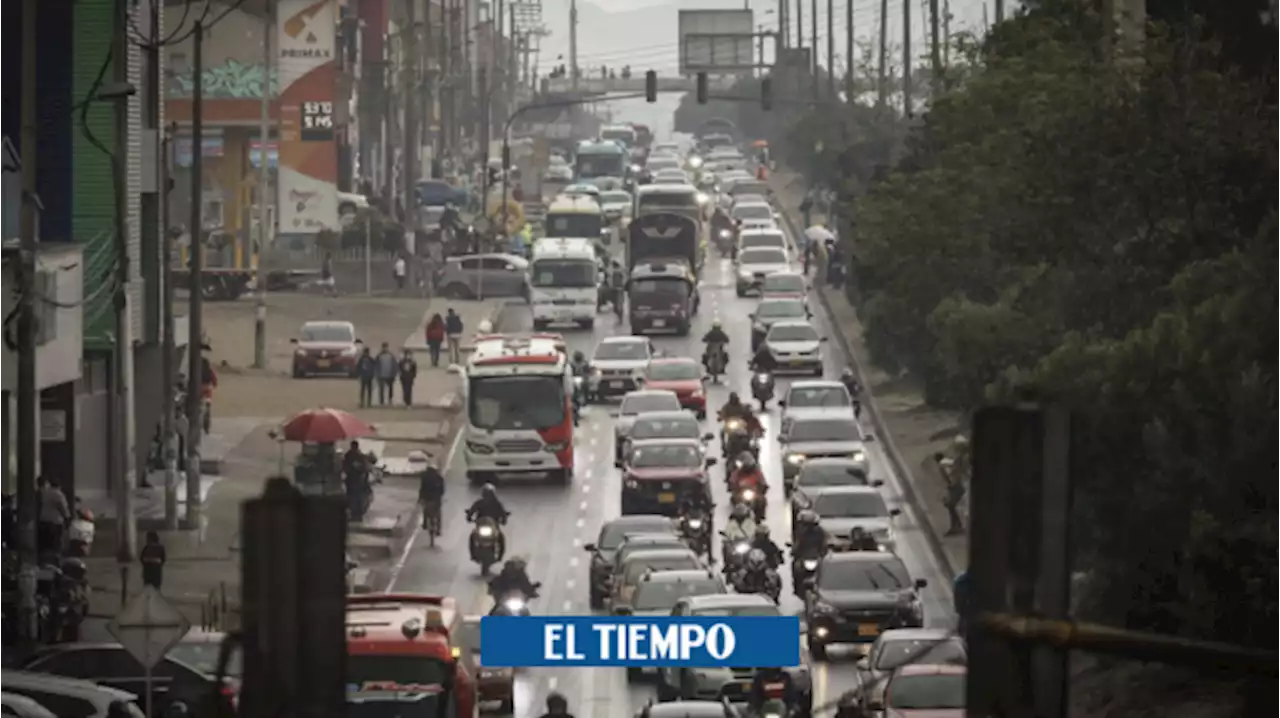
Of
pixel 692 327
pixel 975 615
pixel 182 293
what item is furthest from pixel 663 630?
pixel 182 293

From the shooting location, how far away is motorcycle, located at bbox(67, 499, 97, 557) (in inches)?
1594

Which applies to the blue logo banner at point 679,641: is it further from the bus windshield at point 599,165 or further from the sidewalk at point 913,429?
the bus windshield at point 599,165

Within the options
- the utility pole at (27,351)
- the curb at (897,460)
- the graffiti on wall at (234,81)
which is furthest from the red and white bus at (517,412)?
the graffiti on wall at (234,81)

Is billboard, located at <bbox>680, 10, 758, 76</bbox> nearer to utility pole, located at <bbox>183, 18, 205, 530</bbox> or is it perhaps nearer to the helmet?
utility pole, located at <bbox>183, 18, 205, 530</bbox>

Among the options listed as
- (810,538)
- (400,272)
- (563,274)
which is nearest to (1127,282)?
(810,538)

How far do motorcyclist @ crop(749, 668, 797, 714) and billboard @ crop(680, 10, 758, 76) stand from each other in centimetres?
14391

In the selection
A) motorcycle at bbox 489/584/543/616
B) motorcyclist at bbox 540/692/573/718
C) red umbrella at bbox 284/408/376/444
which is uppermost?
red umbrella at bbox 284/408/376/444

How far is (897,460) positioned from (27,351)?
1013 inches

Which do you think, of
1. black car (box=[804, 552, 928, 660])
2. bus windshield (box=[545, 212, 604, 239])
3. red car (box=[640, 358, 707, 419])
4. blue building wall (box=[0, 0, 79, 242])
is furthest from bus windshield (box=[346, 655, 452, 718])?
A: bus windshield (box=[545, 212, 604, 239])

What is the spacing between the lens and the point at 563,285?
7894 centimetres

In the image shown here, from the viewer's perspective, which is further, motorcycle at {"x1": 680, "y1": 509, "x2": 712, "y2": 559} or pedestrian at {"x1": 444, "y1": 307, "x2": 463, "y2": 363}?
pedestrian at {"x1": 444, "y1": 307, "x2": 463, "y2": 363}

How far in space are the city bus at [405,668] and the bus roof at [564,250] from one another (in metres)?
56.2

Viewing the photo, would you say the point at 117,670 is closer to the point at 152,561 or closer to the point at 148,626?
the point at 148,626

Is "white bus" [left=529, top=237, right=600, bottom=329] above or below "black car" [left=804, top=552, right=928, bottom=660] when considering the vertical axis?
above
